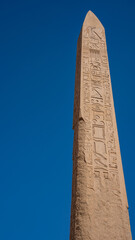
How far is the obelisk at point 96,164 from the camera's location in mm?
3770

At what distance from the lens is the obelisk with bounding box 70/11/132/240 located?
3770 millimetres

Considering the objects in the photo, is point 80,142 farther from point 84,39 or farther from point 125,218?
point 84,39

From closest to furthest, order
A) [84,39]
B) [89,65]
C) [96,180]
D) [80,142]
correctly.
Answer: [96,180]
[80,142]
[89,65]
[84,39]

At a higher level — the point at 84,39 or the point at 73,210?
the point at 84,39

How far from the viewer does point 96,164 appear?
4.43m

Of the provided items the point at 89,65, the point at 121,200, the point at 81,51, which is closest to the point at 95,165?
the point at 121,200

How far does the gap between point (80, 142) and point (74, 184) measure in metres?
0.70

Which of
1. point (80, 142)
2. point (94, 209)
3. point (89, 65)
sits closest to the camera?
point (94, 209)

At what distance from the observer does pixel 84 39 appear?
23.1 ft

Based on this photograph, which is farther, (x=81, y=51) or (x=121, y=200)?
(x=81, y=51)

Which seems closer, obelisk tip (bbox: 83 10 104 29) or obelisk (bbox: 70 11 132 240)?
obelisk (bbox: 70 11 132 240)

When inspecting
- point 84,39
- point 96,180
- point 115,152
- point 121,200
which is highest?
point 84,39

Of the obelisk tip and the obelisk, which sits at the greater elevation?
the obelisk tip

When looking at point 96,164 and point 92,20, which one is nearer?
point 96,164
